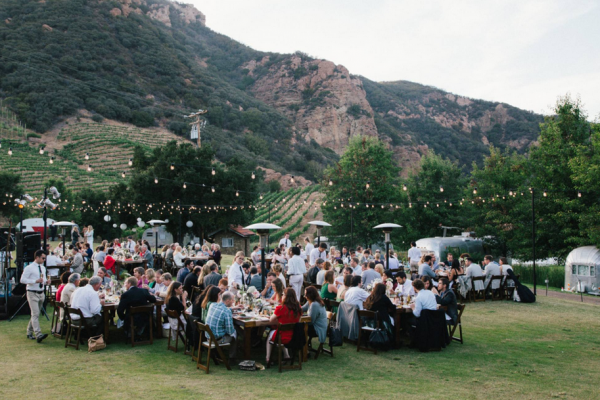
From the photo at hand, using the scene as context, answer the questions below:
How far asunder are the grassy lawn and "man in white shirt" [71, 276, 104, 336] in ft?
1.80

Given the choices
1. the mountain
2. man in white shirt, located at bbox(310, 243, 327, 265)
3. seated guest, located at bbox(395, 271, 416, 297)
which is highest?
the mountain

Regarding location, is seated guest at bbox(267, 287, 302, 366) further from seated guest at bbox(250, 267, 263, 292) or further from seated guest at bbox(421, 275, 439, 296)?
seated guest at bbox(250, 267, 263, 292)

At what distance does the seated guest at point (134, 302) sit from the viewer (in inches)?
307

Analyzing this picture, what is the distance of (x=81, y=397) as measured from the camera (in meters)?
5.38

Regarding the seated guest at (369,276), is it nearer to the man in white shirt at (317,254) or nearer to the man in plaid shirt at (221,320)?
the man in white shirt at (317,254)

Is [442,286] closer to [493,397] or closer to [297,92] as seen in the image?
[493,397]

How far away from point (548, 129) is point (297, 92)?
91.7 meters

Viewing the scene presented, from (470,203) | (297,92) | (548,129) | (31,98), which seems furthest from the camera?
(297,92)

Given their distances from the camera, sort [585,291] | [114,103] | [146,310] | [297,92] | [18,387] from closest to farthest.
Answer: [18,387] < [146,310] < [585,291] < [114,103] < [297,92]

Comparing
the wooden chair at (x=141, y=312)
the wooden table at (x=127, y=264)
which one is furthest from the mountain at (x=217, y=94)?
the wooden chair at (x=141, y=312)

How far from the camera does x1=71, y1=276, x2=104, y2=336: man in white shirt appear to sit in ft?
24.9

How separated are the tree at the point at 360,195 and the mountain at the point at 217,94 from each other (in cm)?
2975

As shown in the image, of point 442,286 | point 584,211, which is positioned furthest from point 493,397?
point 584,211

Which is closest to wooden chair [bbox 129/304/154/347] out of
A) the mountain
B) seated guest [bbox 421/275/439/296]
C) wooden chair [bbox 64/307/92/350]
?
wooden chair [bbox 64/307/92/350]
